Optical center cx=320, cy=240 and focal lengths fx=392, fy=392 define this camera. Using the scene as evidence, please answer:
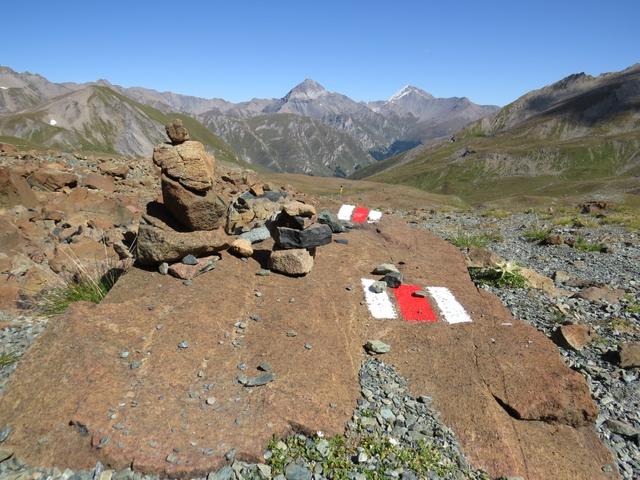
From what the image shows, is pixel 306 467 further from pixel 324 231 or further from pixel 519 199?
pixel 519 199

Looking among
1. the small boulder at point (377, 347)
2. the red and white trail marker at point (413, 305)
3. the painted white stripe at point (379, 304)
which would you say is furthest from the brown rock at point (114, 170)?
the small boulder at point (377, 347)

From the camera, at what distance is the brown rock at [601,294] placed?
13969 millimetres

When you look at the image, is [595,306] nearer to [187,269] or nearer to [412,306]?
[412,306]

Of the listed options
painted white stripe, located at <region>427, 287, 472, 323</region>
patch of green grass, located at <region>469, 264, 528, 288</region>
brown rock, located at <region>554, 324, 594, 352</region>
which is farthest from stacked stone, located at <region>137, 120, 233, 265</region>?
patch of green grass, located at <region>469, 264, 528, 288</region>

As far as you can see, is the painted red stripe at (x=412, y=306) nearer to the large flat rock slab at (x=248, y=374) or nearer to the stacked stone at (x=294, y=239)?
the large flat rock slab at (x=248, y=374)

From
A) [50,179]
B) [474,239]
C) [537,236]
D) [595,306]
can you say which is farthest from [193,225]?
[537,236]

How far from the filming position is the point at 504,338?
972 cm

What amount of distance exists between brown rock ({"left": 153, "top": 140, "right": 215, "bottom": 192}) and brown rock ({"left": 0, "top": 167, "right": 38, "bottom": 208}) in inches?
→ 474

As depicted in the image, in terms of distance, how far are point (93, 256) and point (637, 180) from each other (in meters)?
157

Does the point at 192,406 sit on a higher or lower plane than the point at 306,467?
higher

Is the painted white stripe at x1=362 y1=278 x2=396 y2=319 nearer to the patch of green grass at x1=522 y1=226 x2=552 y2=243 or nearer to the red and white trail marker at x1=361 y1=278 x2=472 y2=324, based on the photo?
the red and white trail marker at x1=361 y1=278 x2=472 y2=324

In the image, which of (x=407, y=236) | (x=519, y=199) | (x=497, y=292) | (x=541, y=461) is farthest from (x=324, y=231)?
(x=519, y=199)

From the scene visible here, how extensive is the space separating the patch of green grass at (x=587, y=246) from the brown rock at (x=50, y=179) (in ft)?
92.4

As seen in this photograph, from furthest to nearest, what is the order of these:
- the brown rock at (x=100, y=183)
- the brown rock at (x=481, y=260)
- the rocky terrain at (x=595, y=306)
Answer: the brown rock at (x=100, y=183) < the brown rock at (x=481, y=260) < the rocky terrain at (x=595, y=306)
